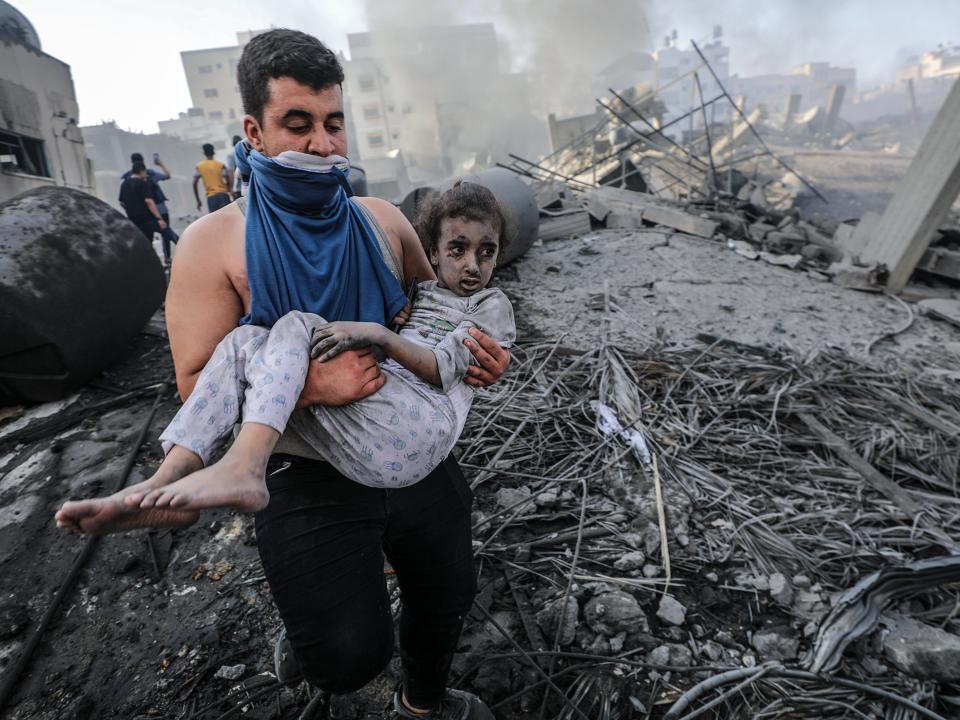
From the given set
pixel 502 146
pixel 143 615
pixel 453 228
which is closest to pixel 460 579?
pixel 453 228

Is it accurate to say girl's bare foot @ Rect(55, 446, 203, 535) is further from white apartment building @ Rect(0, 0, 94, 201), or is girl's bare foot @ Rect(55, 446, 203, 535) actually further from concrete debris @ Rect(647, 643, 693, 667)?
white apartment building @ Rect(0, 0, 94, 201)

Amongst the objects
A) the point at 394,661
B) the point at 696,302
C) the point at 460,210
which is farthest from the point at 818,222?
the point at 394,661

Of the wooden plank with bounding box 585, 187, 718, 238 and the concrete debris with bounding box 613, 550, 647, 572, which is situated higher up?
the wooden plank with bounding box 585, 187, 718, 238

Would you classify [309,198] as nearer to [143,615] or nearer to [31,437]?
[143,615]

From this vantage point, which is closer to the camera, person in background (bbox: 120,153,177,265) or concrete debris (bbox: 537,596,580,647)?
concrete debris (bbox: 537,596,580,647)

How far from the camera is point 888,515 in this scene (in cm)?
280

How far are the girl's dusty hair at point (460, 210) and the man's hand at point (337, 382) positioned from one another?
700mm

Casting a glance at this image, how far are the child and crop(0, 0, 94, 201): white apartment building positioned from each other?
43.0ft

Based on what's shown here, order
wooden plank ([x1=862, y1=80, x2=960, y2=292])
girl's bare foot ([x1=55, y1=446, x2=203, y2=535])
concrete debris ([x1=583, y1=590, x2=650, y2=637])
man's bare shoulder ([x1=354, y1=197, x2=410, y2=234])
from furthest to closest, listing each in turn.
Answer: wooden plank ([x1=862, y1=80, x2=960, y2=292]) → concrete debris ([x1=583, y1=590, x2=650, y2=637]) → man's bare shoulder ([x1=354, y1=197, x2=410, y2=234]) → girl's bare foot ([x1=55, y1=446, x2=203, y2=535])

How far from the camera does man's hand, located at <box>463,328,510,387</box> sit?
155 cm

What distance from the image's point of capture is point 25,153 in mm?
11820

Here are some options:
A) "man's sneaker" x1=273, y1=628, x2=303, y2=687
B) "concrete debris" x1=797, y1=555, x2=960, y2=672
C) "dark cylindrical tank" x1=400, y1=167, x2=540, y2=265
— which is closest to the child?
"man's sneaker" x1=273, y1=628, x2=303, y2=687

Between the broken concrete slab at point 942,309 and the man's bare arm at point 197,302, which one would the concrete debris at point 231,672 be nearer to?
the man's bare arm at point 197,302

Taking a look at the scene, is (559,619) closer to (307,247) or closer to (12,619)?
(307,247)
